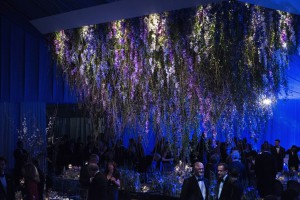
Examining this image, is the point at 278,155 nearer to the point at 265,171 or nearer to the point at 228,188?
the point at 265,171

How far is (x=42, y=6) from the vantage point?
10648mm

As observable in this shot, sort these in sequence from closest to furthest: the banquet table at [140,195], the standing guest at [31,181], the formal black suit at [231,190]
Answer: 1. the formal black suit at [231,190]
2. the standing guest at [31,181]
3. the banquet table at [140,195]

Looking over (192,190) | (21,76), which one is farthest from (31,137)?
(192,190)

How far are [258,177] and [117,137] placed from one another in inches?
168

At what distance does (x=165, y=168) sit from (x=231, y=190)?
515 cm

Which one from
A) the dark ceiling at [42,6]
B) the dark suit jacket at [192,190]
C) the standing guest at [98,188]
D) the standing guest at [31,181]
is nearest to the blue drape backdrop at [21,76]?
the dark ceiling at [42,6]

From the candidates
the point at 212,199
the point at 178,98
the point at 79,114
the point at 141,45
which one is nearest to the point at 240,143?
the point at 178,98

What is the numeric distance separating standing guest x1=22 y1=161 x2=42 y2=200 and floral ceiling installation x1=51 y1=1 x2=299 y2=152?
10.9 ft

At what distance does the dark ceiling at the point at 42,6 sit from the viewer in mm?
9564

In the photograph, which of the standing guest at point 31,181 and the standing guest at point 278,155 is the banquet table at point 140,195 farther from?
the standing guest at point 278,155

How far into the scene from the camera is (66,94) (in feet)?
44.3

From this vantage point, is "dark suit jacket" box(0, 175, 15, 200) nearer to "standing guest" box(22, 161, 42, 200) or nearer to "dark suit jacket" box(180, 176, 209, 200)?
"standing guest" box(22, 161, 42, 200)

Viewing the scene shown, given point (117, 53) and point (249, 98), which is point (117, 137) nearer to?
point (117, 53)

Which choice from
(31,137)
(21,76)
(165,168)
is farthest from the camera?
(21,76)
